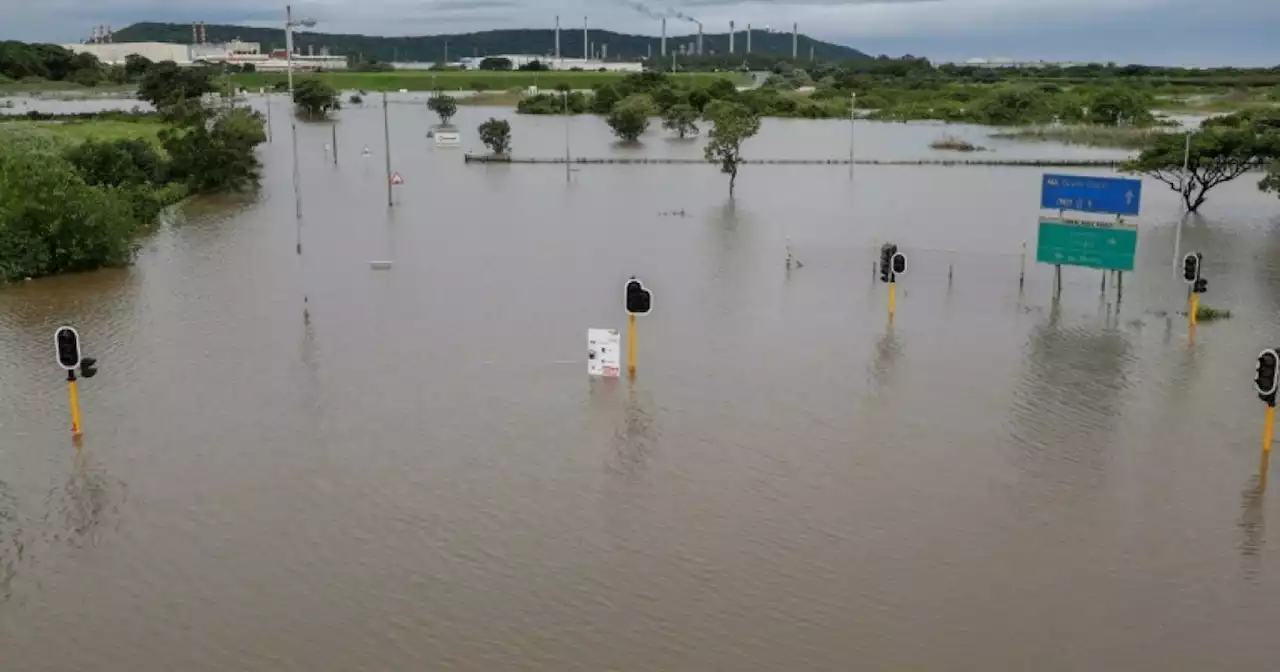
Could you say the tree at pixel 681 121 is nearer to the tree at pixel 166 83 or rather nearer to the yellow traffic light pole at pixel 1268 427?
the tree at pixel 166 83

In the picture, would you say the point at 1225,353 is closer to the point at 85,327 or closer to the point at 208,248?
the point at 85,327

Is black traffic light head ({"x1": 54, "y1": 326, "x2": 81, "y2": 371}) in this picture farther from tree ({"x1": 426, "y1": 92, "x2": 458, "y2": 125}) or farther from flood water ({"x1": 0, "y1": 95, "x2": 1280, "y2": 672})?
tree ({"x1": 426, "y1": 92, "x2": 458, "y2": 125})

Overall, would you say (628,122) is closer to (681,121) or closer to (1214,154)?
(681,121)

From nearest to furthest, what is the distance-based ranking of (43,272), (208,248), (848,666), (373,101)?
(848,666) < (43,272) < (208,248) < (373,101)

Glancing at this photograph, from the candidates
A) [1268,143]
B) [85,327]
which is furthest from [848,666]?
[1268,143]

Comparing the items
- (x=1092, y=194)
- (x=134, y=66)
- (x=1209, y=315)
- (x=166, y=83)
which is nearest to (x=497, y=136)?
(x=166, y=83)
